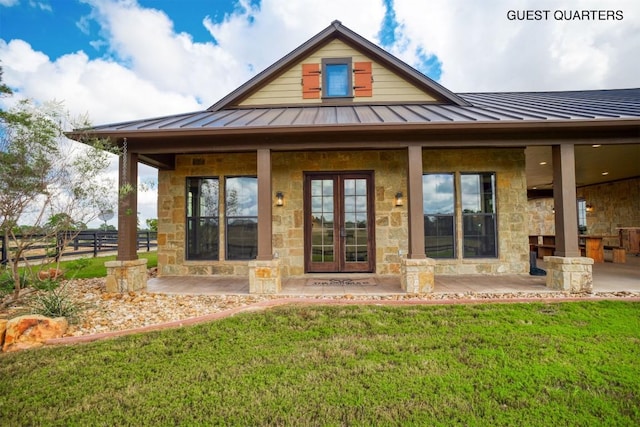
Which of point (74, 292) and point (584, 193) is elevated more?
point (584, 193)

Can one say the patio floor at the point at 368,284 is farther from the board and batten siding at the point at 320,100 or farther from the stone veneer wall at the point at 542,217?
the stone veneer wall at the point at 542,217

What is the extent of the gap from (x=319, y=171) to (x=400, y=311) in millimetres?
3887

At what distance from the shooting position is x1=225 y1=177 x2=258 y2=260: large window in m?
7.33

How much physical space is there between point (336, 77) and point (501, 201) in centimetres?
501

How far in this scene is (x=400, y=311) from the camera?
4.34 m

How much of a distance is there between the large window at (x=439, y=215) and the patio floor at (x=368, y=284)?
2.25 ft

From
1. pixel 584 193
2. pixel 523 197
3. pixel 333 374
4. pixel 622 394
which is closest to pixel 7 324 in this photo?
pixel 333 374

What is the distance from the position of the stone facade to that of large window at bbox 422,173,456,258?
8.5 inches

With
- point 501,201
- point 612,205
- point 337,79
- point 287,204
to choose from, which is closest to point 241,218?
point 287,204

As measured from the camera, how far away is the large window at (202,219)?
736 cm

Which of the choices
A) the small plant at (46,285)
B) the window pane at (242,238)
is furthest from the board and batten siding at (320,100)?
the small plant at (46,285)

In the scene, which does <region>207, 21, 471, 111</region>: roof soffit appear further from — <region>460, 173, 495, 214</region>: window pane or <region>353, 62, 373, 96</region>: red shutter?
<region>460, 173, 495, 214</region>: window pane

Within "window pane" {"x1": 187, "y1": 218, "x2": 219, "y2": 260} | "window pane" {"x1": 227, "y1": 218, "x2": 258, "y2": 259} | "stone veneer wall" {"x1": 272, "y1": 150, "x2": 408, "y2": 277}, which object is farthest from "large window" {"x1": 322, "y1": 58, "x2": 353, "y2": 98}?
"window pane" {"x1": 187, "y1": 218, "x2": 219, "y2": 260}

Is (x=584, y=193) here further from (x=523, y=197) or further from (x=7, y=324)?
(x=7, y=324)
